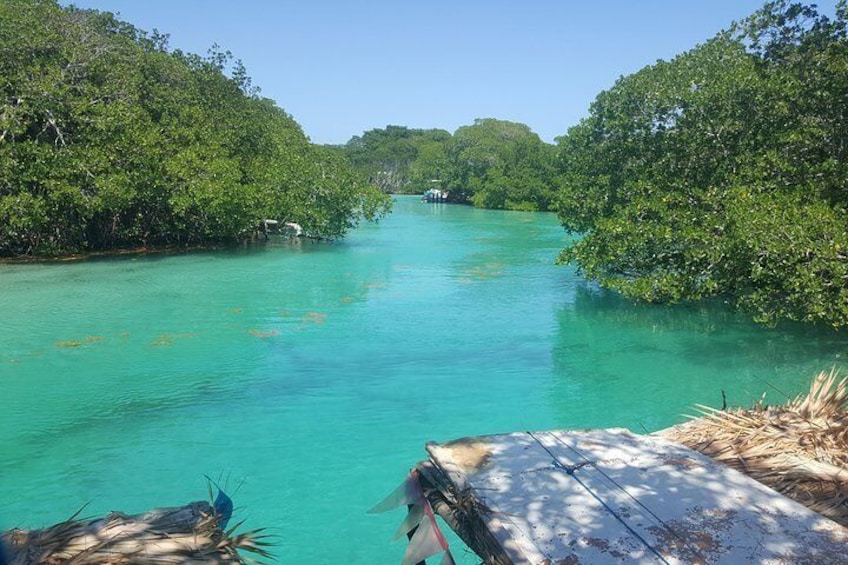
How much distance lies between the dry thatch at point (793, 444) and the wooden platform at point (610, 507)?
Answer: 0.36 meters

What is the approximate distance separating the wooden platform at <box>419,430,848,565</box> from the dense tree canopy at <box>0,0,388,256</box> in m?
16.1

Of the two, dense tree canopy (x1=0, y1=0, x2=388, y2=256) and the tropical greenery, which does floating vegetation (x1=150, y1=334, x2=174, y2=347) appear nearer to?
dense tree canopy (x1=0, y1=0, x2=388, y2=256)

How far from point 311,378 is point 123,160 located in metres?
11.6

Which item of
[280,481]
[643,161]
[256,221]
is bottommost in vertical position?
[280,481]

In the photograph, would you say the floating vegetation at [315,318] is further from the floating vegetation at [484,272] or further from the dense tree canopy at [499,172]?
the dense tree canopy at [499,172]

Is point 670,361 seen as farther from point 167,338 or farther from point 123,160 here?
point 123,160

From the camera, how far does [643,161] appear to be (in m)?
13.9

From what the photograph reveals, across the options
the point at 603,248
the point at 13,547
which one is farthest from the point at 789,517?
the point at 603,248

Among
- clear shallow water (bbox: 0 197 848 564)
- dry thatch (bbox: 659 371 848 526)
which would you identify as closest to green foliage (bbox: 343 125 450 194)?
clear shallow water (bbox: 0 197 848 564)

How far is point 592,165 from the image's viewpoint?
15.0 m

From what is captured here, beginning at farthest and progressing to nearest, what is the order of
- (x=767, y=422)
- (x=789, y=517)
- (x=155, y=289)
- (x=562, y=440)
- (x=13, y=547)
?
(x=155, y=289) → (x=767, y=422) → (x=562, y=440) → (x=789, y=517) → (x=13, y=547)

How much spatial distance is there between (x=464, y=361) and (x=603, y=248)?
4.51 m

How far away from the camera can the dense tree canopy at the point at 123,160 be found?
16.9m

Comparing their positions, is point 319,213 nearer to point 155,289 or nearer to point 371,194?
point 371,194
